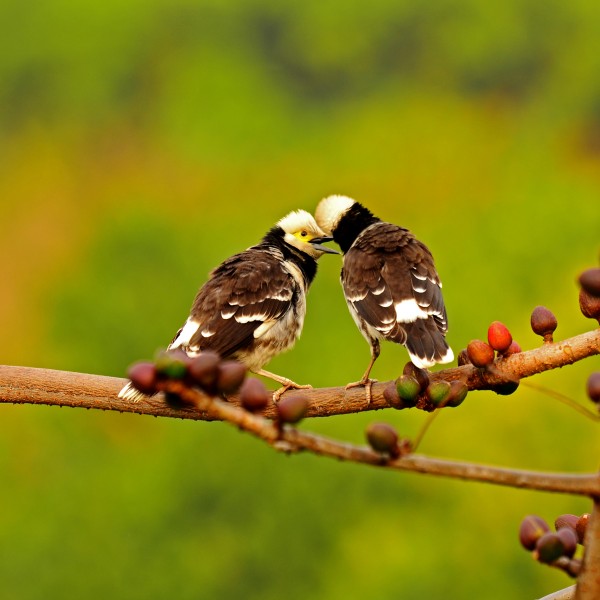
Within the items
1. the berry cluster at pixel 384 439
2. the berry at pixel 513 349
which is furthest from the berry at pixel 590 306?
the berry cluster at pixel 384 439

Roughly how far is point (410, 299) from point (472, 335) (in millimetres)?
2538

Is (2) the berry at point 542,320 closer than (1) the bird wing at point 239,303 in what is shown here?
Yes

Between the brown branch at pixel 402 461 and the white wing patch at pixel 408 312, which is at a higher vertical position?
the brown branch at pixel 402 461

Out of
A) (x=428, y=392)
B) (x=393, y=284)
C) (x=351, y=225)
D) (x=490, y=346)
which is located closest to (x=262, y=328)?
(x=393, y=284)

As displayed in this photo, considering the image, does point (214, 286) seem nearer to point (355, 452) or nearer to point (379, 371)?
point (355, 452)

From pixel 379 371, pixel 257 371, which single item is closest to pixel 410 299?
pixel 257 371

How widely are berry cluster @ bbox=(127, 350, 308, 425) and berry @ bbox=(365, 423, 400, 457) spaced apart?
0.05m

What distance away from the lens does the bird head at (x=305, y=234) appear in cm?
275

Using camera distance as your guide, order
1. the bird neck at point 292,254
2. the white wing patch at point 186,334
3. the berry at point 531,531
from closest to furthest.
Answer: the berry at point 531,531, the white wing patch at point 186,334, the bird neck at point 292,254

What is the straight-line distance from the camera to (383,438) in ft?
2.05

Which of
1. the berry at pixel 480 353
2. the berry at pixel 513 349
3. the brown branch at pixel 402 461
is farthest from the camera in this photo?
the berry at pixel 513 349

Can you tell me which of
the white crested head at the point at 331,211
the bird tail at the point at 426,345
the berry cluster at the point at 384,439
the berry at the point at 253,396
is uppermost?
the berry cluster at the point at 384,439

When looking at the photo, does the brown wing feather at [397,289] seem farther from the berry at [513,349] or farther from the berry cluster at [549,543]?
the berry cluster at [549,543]

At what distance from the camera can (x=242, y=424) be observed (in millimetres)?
631
